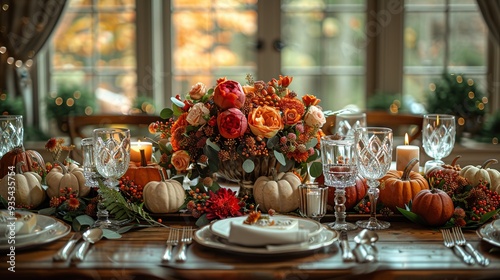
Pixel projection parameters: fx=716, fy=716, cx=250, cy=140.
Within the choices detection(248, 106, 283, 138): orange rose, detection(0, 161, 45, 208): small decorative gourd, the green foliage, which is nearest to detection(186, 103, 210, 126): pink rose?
detection(248, 106, 283, 138): orange rose

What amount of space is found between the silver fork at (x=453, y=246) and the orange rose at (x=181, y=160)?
0.66m

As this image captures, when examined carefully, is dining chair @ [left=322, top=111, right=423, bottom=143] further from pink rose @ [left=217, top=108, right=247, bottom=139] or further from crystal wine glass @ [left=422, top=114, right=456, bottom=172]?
pink rose @ [left=217, top=108, right=247, bottom=139]

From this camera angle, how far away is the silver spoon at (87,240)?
1.46m

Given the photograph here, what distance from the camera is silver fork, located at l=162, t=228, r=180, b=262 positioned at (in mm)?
1455

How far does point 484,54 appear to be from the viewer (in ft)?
13.6

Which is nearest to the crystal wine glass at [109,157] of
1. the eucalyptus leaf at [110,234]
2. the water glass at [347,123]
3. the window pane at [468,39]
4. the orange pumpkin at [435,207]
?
the eucalyptus leaf at [110,234]

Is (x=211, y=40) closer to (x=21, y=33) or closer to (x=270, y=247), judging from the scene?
(x=21, y=33)

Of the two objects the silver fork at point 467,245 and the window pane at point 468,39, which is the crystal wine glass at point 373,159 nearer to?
the silver fork at point 467,245

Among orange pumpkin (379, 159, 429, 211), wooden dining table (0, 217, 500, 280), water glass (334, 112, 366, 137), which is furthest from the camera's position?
water glass (334, 112, 366, 137)

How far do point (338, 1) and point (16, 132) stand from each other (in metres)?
2.50

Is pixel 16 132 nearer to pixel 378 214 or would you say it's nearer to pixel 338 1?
pixel 378 214

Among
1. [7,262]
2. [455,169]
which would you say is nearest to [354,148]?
[455,169]

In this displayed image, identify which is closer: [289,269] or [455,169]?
[289,269]

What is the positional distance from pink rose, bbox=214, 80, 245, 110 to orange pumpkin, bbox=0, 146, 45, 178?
59 cm
